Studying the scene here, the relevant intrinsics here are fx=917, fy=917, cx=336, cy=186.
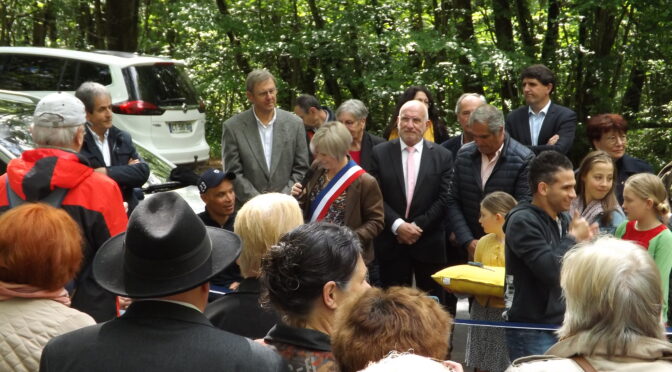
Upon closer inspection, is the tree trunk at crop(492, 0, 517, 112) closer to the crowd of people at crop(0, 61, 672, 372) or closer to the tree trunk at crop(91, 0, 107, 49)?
the crowd of people at crop(0, 61, 672, 372)

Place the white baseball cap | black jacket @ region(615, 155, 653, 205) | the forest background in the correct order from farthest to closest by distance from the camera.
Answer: the forest background
black jacket @ region(615, 155, 653, 205)
the white baseball cap

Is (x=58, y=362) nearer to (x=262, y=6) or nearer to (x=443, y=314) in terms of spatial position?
(x=443, y=314)

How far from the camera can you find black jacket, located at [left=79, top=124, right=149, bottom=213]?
21.9 feet

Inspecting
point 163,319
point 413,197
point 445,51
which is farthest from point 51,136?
point 445,51

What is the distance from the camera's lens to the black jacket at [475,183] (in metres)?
7.25

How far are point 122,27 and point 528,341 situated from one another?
15.1 m

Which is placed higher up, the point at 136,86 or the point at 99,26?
the point at 99,26

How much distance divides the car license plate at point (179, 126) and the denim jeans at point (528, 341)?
9.94m

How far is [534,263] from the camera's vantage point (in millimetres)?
5277

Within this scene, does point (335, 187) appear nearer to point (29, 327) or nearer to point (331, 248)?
point (331, 248)

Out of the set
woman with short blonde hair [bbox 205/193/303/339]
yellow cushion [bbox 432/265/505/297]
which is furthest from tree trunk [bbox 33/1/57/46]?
woman with short blonde hair [bbox 205/193/303/339]

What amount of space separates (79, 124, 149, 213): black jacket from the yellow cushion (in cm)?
232

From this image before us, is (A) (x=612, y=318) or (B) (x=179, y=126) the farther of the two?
(B) (x=179, y=126)

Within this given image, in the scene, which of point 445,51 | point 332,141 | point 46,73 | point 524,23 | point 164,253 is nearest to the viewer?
point 164,253
